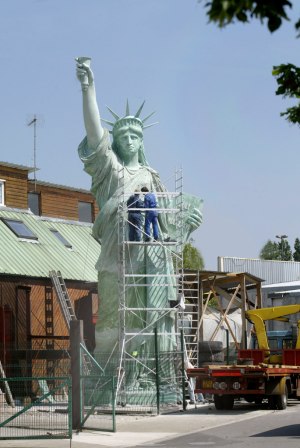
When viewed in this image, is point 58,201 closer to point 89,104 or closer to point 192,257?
point 89,104

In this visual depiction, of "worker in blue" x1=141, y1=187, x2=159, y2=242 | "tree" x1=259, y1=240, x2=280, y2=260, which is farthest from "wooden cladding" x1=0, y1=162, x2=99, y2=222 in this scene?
"tree" x1=259, y1=240, x2=280, y2=260

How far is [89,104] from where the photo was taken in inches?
1069

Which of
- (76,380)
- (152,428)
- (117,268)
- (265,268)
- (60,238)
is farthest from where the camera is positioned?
(265,268)

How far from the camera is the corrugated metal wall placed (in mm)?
58281

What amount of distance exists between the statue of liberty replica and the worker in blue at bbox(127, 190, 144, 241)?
0.24 metres

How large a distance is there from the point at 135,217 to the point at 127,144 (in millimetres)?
2687

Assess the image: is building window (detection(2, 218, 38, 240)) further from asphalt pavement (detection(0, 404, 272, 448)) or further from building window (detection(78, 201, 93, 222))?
asphalt pavement (detection(0, 404, 272, 448))

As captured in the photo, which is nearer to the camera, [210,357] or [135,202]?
[135,202]

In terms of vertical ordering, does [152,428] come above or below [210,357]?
below

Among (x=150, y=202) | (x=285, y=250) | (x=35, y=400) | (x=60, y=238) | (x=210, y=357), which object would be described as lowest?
(x=35, y=400)

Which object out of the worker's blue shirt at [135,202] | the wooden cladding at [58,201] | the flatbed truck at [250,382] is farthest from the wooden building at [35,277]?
the flatbed truck at [250,382]

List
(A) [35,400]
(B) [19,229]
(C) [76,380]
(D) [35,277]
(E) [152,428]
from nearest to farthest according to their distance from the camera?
(C) [76,380]
(E) [152,428]
(A) [35,400]
(D) [35,277]
(B) [19,229]

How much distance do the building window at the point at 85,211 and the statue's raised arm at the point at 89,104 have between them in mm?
17081

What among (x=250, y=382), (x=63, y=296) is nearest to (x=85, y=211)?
(x=63, y=296)
